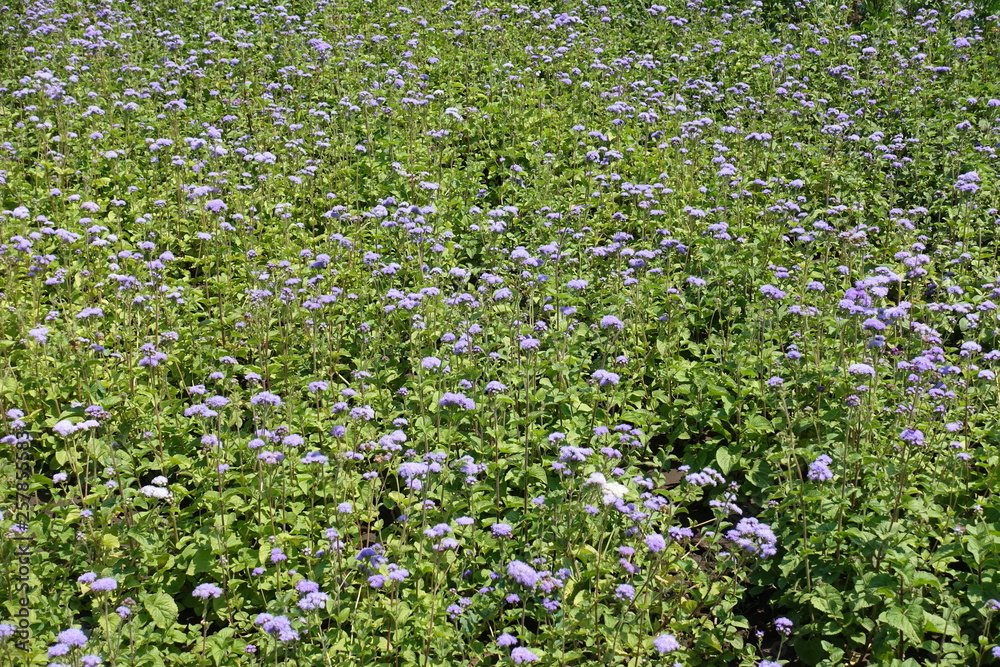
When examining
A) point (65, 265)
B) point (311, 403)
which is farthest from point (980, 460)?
point (65, 265)

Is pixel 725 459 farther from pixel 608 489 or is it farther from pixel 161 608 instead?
pixel 161 608

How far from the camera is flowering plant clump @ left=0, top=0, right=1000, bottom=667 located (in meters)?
4.45

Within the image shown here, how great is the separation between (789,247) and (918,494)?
2.91 m

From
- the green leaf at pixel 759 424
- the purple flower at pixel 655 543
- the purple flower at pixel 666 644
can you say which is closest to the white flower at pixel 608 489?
the purple flower at pixel 655 543

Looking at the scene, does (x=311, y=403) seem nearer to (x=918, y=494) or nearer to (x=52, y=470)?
(x=52, y=470)

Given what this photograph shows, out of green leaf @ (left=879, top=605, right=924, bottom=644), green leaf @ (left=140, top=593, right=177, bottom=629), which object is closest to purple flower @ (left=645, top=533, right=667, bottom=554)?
green leaf @ (left=879, top=605, right=924, bottom=644)

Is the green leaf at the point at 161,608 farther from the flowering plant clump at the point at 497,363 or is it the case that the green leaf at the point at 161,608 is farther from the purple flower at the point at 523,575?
the purple flower at the point at 523,575

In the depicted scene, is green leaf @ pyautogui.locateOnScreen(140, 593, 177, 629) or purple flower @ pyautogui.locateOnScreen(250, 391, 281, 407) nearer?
green leaf @ pyautogui.locateOnScreen(140, 593, 177, 629)

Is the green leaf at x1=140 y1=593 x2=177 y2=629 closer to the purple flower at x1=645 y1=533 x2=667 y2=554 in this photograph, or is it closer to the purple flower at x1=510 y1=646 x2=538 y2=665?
the purple flower at x1=510 y1=646 x2=538 y2=665

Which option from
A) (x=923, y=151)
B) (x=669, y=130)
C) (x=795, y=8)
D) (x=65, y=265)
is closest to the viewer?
(x=65, y=265)

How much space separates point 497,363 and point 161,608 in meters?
2.59

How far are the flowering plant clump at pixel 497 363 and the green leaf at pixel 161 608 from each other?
1 centimetres

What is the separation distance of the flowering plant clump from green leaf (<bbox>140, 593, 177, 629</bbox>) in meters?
0.01

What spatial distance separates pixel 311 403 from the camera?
6.24 m
